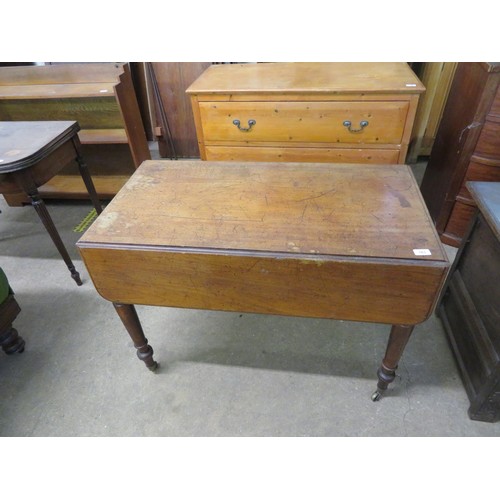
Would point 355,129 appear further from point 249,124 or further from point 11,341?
point 11,341

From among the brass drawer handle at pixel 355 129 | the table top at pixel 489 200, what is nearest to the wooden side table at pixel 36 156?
the brass drawer handle at pixel 355 129

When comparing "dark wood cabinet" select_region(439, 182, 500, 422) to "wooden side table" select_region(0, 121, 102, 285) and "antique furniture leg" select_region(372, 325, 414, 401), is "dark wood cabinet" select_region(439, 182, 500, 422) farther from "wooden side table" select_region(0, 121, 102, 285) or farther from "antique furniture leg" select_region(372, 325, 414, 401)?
"wooden side table" select_region(0, 121, 102, 285)

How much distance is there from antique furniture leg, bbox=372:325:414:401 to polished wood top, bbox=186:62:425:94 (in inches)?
43.8

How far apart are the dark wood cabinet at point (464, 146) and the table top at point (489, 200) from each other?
52 centimetres

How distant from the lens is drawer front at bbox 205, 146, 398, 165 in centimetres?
179

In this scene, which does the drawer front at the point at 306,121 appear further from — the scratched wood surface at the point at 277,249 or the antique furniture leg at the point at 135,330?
the antique furniture leg at the point at 135,330

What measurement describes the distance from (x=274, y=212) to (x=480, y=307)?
34.2 inches

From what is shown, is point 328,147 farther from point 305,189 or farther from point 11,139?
point 11,139

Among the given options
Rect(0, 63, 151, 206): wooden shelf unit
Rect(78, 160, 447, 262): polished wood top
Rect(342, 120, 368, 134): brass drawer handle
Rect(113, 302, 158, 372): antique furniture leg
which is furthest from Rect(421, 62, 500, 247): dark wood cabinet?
Rect(0, 63, 151, 206): wooden shelf unit

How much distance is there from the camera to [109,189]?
8.48ft

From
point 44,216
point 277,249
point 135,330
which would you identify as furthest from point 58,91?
point 277,249

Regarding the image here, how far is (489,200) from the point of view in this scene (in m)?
1.21

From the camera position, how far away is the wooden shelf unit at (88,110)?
2186mm

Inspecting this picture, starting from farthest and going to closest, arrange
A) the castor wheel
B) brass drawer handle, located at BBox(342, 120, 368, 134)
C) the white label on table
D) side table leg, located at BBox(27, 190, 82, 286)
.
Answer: brass drawer handle, located at BBox(342, 120, 368, 134), side table leg, located at BBox(27, 190, 82, 286), the castor wheel, the white label on table
